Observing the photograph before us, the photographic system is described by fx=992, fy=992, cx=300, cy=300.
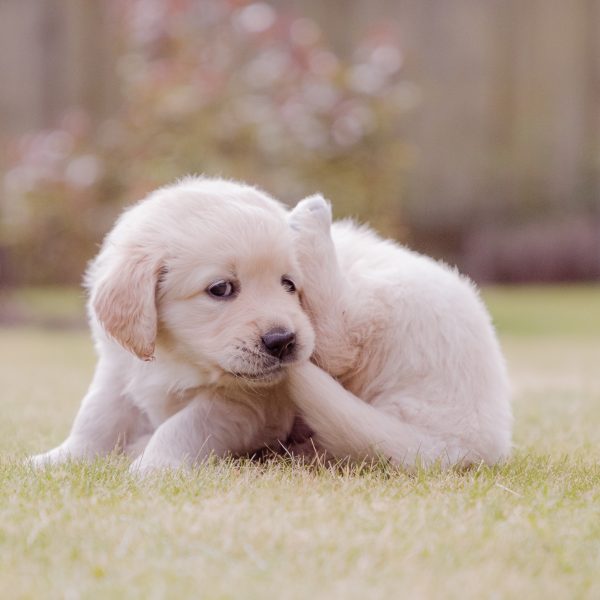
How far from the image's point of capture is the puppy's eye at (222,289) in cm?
279

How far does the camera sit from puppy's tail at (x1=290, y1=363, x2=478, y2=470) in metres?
2.69

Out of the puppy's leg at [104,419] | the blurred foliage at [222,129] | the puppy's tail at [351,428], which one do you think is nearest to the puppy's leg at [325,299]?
the puppy's tail at [351,428]

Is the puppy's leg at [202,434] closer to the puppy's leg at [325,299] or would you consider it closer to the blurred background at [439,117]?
the puppy's leg at [325,299]

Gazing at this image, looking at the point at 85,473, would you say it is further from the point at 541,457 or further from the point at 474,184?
the point at 474,184

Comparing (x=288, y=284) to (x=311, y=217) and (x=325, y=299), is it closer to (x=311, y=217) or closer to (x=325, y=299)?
(x=325, y=299)

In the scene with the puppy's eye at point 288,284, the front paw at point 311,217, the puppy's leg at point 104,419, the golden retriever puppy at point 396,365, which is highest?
the front paw at point 311,217

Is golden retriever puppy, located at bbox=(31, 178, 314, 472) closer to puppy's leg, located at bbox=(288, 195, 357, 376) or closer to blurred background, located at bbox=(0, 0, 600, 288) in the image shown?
puppy's leg, located at bbox=(288, 195, 357, 376)

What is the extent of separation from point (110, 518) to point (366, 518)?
0.54 meters

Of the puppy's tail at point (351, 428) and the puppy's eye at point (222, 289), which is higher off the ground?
the puppy's eye at point (222, 289)

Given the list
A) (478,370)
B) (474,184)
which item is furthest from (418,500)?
(474,184)

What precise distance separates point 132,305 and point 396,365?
79 centimetres

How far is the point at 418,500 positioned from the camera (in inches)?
90.1

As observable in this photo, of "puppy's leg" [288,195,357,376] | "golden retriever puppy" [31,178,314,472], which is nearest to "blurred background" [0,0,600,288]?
"puppy's leg" [288,195,357,376]

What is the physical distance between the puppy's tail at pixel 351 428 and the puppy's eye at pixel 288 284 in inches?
10.5
